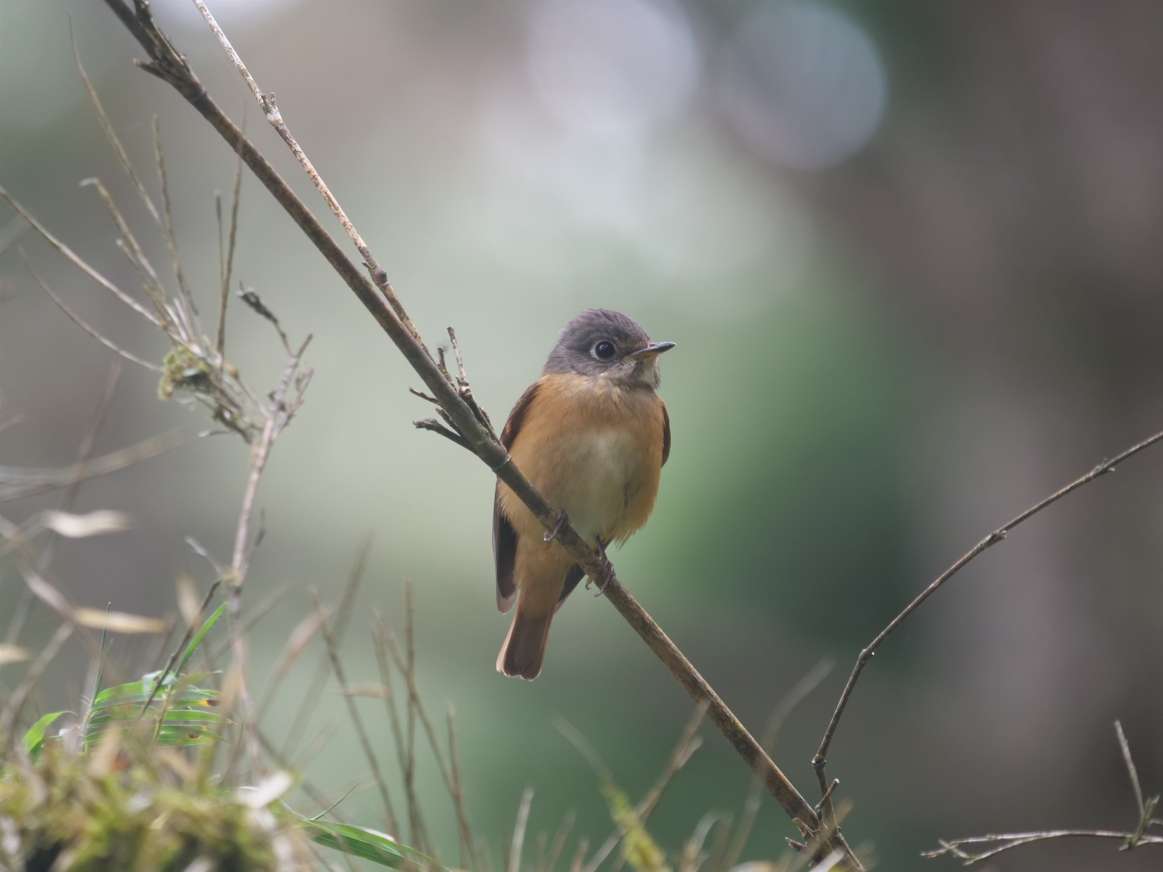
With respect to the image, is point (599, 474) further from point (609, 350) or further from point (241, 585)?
point (241, 585)

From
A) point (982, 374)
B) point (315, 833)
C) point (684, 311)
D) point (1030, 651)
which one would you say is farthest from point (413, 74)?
point (315, 833)

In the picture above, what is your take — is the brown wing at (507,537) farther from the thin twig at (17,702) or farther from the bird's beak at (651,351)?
the thin twig at (17,702)

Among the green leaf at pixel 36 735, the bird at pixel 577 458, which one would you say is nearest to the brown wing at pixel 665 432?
the bird at pixel 577 458

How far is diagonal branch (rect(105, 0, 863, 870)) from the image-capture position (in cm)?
143

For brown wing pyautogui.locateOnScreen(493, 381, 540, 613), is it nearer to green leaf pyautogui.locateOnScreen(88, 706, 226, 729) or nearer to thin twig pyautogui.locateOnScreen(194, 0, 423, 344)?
thin twig pyautogui.locateOnScreen(194, 0, 423, 344)

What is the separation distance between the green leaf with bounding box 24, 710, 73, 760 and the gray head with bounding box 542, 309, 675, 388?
8.87ft

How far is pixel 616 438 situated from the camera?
12.0 ft

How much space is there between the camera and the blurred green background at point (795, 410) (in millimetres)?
5797

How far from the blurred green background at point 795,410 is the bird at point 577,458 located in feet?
4.05

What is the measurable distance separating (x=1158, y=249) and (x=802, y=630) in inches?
132

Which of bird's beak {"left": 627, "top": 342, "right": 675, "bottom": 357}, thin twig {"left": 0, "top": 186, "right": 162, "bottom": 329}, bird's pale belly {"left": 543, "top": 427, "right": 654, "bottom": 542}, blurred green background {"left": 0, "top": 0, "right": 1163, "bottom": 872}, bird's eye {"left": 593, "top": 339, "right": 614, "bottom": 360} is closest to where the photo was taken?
thin twig {"left": 0, "top": 186, "right": 162, "bottom": 329}

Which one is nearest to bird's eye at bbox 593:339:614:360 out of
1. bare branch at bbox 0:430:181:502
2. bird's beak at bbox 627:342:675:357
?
bird's beak at bbox 627:342:675:357

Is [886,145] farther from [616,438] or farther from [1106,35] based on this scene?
[616,438]

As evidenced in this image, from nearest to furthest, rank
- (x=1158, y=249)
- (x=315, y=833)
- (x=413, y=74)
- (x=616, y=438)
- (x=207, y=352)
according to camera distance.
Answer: (x=315, y=833), (x=207, y=352), (x=616, y=438), (x=1158, y=249), (x=413, y=74)
